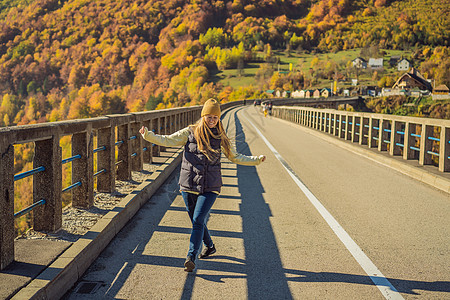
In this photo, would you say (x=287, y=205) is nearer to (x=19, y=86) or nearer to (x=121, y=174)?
(x=121, y=174)

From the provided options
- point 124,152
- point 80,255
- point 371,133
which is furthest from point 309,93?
point 80,255

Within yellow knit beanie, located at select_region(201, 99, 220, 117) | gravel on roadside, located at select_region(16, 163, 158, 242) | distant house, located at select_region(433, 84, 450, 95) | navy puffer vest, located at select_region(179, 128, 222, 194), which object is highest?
distant house, located at select_region(433, 84, 450, 95)

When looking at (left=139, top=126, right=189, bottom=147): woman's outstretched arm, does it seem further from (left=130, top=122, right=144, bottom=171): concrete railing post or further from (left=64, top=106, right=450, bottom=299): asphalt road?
(left=130, top=122, right=144, bottom=171): concrete railing post

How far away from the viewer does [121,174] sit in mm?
8773

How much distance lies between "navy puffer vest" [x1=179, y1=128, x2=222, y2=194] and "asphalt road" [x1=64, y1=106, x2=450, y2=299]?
0.82m

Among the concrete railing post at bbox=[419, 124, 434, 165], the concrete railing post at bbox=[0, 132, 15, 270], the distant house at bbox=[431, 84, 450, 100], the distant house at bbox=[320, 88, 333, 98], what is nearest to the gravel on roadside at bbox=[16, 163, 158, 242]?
the concrete railing post at bbox=[0, 132, 15, 270]

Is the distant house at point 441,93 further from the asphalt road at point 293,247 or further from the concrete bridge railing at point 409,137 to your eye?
the asphalt road at point 293,247

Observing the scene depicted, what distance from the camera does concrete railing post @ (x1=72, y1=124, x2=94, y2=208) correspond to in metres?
6.34

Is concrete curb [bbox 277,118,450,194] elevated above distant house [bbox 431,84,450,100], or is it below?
below

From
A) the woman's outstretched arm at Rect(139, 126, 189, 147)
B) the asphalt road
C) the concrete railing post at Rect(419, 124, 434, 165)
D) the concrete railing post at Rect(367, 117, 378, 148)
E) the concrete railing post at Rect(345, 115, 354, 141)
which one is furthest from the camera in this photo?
the concrete railing post at Rect(345, 115, 354, 141)

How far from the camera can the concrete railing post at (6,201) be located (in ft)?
13.6

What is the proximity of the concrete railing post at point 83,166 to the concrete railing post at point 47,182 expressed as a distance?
0.99 meters

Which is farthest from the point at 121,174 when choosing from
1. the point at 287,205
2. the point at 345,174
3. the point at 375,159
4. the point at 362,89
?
the point at 362,89

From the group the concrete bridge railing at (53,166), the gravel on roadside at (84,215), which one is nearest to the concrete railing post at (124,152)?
the concrete bridge railing at (53,166)
